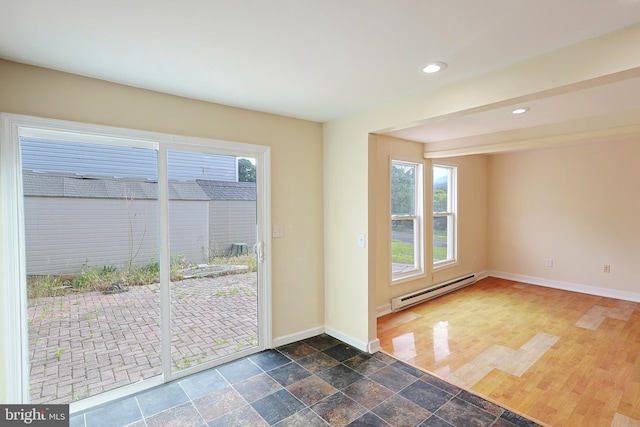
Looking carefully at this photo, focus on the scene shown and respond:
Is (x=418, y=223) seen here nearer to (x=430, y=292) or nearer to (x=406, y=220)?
(x=406, y=220)

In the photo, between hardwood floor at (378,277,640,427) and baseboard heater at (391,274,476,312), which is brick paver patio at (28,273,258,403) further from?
baseboard heater at (391,274,476,312)

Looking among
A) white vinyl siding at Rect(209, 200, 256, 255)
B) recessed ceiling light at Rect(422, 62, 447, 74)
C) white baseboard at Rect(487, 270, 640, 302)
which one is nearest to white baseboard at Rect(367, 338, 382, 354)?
white vinyl siding at Rect(209, 200, 256, 255)

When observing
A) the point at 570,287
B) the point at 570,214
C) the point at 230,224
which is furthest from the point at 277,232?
the point at 570,287

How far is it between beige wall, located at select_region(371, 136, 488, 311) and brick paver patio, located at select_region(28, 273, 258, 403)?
1545 mm

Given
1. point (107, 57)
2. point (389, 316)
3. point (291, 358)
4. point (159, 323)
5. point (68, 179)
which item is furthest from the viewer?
point (389, 316)

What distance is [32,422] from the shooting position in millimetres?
2004

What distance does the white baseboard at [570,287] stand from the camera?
15.5 ft

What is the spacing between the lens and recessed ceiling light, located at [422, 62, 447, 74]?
2.07m

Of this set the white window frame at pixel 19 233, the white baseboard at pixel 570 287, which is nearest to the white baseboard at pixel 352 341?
the white window frame at pixel 19 233

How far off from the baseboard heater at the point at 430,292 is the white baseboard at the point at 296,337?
1.21m

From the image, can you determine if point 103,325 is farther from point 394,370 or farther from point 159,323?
point 394,370

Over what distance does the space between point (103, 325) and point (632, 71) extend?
3.81m

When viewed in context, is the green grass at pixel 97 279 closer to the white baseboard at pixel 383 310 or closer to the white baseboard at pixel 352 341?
the white baseboard at pixel 352 341

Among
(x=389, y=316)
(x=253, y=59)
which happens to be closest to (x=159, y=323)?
(x=253, y=59)
